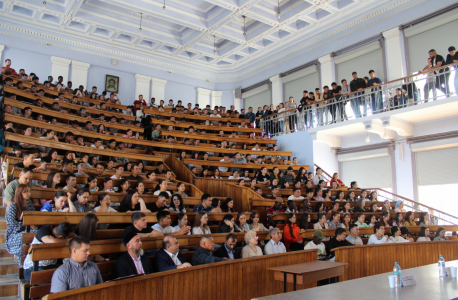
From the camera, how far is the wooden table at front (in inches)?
124

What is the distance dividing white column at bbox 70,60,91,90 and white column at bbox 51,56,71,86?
0.54 feet

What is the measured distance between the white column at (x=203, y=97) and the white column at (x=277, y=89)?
8.37 ft

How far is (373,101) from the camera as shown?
26.7ft

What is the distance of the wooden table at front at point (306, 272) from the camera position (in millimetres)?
3162

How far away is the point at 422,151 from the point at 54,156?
766cm

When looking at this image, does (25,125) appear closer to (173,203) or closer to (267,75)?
(173,203)

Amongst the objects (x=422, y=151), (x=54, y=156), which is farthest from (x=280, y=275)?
(x=422, y=151)

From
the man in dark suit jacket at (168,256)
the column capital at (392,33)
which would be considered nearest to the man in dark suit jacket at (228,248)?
the man in dark suit jacket at (168,256)

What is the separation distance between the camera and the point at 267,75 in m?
12.4

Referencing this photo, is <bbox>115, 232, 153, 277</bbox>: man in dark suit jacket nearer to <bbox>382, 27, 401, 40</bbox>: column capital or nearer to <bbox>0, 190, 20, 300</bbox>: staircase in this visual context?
<bbox>0, 190, 20, 300</bbox>: staircase

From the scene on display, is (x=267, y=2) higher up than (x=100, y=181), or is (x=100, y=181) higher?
(x=267, y=2)

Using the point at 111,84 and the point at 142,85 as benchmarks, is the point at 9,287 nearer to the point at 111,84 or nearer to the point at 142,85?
the point at 111,84

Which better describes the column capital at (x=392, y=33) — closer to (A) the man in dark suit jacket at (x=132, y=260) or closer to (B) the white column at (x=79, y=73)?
(B) the white column at (x=79, y=73)

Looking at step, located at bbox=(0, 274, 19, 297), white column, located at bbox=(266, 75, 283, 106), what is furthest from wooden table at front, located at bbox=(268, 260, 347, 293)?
white column, located at bbox=(266, 75, 283, 106)
